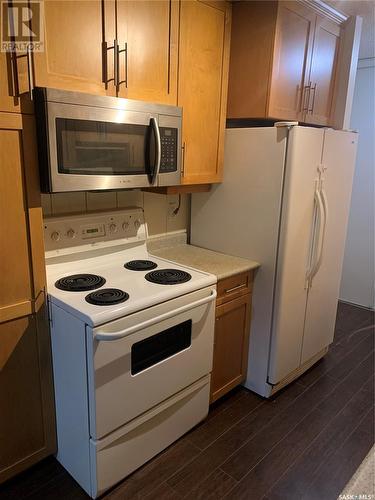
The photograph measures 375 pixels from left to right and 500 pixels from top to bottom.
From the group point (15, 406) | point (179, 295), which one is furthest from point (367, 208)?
point (15, 406)

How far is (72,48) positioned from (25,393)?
56.8 inches

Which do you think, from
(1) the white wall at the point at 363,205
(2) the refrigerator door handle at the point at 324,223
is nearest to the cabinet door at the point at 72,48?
(2) the refrigerator door handle at the point at 324,223

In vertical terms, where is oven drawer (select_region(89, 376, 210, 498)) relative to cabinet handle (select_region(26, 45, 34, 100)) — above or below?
below

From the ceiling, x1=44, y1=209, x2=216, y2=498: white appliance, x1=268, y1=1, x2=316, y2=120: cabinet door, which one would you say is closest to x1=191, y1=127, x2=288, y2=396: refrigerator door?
x1=268, y1=1, x2=316, y2=120: cabinet door

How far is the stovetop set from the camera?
151 cm

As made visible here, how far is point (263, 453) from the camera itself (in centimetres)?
194

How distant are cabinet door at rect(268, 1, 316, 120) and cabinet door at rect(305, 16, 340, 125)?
0.29 ft

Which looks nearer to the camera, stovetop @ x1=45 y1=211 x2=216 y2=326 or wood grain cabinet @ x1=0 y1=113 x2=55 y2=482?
wood grain cabinet @ x1=0 y1=113 x2=55 y2=482

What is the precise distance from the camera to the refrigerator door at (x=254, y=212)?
6.81 ft

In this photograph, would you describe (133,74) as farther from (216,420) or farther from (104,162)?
(216,420)

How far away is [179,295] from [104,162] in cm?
67

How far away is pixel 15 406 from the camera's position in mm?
1612

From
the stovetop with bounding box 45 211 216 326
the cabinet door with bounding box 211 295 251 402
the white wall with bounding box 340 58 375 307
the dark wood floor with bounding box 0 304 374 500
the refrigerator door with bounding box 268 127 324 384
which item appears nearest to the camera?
the stovetop with bounding box 45 211 216 326

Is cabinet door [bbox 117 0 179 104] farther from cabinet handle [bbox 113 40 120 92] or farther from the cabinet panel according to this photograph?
the cabinet panel
